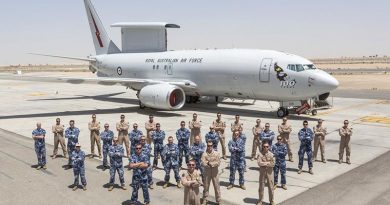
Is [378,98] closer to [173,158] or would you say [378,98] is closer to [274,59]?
[274,59]

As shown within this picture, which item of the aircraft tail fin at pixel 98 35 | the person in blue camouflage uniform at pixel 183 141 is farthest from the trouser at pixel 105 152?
the aircraft tail fin at pixel 98 35

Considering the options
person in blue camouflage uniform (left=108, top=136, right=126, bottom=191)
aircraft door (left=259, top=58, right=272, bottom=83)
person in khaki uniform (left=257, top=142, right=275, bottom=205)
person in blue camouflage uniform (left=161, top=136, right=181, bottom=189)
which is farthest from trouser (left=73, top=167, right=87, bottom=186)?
aircraft door (left=259, top=58, right=272, bottom=83)

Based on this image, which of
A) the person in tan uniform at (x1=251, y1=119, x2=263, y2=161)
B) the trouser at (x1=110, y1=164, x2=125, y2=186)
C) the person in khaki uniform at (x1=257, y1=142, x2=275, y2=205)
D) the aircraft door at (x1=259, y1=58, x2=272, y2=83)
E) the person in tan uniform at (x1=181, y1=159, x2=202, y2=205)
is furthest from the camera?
the aircraft door at (x1=259, y1=58, x2=272, y2=83)

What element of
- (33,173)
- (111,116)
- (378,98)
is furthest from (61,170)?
(378,98)

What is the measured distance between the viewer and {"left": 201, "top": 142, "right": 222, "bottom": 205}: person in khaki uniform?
10141 millimetres

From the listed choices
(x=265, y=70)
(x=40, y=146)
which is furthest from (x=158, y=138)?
(x=265, y=70)

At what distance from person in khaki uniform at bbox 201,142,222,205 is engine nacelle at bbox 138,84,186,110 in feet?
50.9

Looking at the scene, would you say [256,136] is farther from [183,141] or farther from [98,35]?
[98,35]

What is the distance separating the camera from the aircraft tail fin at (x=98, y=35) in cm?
3734

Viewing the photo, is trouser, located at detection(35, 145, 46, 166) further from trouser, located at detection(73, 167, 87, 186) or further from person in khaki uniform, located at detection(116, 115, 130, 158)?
person in khaki uniform, located at detection(116, 115, 130, 158)

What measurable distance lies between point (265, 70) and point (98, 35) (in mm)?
20281

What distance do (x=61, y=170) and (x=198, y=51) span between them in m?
17.3

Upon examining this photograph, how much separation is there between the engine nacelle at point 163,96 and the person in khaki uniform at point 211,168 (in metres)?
15.5

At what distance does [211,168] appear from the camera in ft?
33.7
